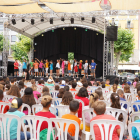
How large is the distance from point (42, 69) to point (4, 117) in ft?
46.2

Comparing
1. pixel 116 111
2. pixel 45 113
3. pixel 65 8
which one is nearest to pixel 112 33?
pixel 65 8

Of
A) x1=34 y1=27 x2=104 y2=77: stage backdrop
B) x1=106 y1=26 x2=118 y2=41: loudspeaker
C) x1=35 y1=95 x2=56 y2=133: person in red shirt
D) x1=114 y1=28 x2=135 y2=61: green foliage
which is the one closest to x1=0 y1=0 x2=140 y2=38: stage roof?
x1=106 y1=26 x2=118 y2=41: loudspeaker

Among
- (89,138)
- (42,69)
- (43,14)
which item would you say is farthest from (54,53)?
(89,138)

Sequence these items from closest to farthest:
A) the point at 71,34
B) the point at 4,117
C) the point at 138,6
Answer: the point at 4,117
the point at 138,6
the point at 71,34

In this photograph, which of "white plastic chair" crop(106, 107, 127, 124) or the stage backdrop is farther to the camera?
the stage backdrop

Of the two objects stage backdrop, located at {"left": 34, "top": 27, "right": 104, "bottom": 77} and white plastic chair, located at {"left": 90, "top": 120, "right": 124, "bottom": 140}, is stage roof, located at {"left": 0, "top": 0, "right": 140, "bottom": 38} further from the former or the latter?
white plastic chair, located at {"left": 90, "top": 120, "right": 124, "bottom": 140}

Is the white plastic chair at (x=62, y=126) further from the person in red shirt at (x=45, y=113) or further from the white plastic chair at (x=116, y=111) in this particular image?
the white plastic chair at (x=116, y=111)

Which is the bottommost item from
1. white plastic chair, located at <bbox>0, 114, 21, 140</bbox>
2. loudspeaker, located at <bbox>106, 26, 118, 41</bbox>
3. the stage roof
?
white plastic chair, located at <bbox>0, 114, 21, 140</bbox>

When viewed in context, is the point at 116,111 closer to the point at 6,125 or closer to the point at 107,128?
the point at 107,128

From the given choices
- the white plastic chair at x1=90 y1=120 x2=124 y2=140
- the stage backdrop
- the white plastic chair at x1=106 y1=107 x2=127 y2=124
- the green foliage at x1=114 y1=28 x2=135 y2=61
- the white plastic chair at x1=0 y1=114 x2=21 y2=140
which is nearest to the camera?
the white plastic chair at x1=90 y1=120 x2=124 y2=140

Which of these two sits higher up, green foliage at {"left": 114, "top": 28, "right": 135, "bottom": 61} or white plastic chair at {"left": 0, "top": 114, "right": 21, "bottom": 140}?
green foliage at {"left": 114, "top": 28, "right": 135, "bottom": 61}

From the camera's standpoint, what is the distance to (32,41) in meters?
19.5

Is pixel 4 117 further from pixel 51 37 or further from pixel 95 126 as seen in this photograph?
pixel 51 37

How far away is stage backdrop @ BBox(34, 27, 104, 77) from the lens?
750 inches
